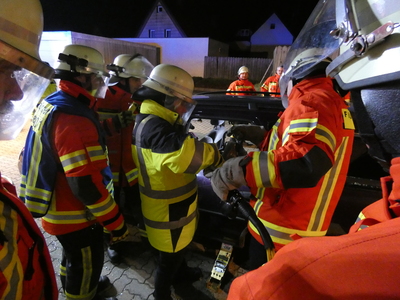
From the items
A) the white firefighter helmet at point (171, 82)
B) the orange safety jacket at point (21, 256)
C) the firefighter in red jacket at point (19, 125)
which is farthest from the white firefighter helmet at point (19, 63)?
the white firefighter helmet at point (171, 82)

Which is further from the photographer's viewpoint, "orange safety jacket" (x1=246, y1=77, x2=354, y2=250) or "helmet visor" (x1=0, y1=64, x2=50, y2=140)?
"orange safety jacket" (x1=246, y1=77, x2=354, y2=250)

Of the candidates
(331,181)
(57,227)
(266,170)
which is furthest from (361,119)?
(57,227)

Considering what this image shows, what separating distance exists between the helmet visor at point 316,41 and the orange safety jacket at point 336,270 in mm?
973

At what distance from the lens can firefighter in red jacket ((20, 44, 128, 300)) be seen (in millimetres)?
1554

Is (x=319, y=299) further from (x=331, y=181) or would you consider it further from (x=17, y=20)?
(x=17, y=20)

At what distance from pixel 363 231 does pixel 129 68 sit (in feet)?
11.0

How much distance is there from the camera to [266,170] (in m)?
1.33

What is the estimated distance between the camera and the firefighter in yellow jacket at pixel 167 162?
62.5 inches

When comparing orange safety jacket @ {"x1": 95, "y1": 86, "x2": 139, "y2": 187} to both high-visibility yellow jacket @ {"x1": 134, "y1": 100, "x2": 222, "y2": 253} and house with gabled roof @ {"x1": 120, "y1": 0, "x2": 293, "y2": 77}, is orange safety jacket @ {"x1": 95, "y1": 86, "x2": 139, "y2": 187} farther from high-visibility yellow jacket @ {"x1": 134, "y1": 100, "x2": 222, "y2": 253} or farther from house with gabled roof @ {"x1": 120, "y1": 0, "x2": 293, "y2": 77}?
house with gabled roof @ {"x1": 120, "y1": 0, "x2": 293, "y2": 77}

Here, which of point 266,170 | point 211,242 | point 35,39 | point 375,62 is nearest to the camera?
point 375,62

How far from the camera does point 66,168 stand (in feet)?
5.03

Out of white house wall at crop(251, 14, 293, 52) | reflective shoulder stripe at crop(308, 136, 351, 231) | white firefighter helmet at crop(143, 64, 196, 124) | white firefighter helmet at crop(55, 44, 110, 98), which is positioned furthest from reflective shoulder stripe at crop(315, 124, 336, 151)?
white house wall at crop(251, 14, 293, 52)

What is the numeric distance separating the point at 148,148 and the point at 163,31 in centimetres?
2703

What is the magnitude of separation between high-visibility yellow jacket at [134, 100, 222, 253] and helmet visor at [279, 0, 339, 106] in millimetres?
783
